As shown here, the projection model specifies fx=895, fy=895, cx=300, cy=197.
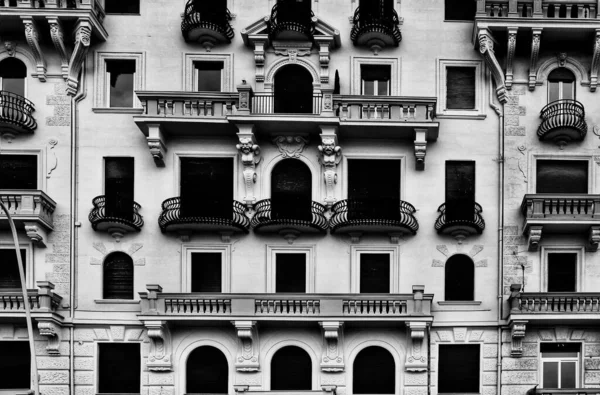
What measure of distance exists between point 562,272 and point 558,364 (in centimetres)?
310

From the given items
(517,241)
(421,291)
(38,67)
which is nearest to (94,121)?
(38,67)

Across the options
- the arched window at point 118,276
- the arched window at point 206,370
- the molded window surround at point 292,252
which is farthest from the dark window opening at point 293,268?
the arched window at point 118,276

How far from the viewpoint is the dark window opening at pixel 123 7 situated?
106ft

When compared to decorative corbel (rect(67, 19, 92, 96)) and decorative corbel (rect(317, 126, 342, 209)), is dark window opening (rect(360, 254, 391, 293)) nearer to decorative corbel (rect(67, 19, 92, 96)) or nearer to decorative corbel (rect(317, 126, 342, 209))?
decorative corbel (rect(317, 126, 342, 209))

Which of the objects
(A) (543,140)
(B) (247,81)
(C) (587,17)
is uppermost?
(C) (587,17)

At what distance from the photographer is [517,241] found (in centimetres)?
3034

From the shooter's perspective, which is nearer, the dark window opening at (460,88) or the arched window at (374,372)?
the arched window at (374,372)

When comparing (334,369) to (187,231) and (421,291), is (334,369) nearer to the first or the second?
(421,291)

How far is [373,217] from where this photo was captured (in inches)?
1192

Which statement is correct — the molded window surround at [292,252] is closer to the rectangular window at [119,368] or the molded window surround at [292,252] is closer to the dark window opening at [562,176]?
the rectangular window at [119,368]

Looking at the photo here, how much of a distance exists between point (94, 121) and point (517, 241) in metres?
15.2

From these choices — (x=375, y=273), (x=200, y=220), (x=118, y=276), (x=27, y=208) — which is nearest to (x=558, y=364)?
(x=375, y=273)

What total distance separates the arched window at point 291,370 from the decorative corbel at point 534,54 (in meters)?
12.3

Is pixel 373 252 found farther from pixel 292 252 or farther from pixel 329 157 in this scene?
pixel 329 157
